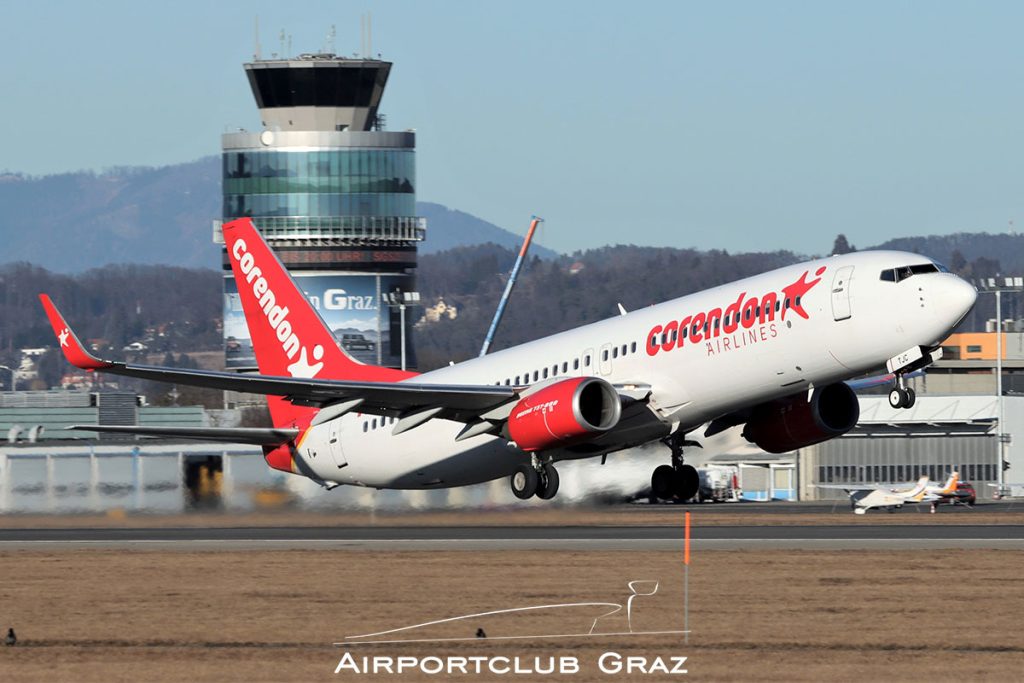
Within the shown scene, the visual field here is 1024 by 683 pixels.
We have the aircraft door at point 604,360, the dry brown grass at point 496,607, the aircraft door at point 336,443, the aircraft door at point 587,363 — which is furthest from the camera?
the aircraft door at point 336,443

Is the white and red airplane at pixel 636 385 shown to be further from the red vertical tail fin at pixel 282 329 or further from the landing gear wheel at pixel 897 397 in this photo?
the red vertical tail fin at pixel 282 329

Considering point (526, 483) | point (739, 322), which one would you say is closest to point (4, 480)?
point (526, 483)

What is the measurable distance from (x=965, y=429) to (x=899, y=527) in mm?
43921

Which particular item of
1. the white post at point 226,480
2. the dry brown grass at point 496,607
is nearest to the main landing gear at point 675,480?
the dry brown grass at point 496,607

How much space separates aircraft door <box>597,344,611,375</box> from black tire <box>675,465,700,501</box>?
379 centimetres

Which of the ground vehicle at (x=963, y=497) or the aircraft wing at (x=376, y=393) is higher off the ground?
the aircraft wing at (x=376, y=393)

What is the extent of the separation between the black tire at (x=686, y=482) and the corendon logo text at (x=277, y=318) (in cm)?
1180

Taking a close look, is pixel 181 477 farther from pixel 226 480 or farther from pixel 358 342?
pixel 358 342

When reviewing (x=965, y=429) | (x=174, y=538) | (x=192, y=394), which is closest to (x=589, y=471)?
(x=174, y=538)

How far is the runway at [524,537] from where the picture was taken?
49.2m

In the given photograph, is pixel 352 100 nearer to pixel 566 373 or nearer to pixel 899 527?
pixel 899 527

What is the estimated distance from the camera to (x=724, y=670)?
30.1 m

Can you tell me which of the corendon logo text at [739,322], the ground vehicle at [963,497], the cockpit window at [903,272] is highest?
the cockpit window at [903,272]

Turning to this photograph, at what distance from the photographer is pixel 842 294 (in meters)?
37.1
